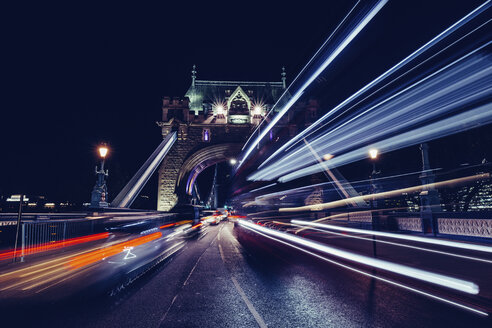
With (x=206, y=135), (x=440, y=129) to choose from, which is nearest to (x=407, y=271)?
(x=440, y=129)

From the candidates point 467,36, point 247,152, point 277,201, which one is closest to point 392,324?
point 467,36

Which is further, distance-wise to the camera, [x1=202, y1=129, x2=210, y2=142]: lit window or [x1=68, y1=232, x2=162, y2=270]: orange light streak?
[x1=202, y1=129, x2=210, y2=142]: lit window

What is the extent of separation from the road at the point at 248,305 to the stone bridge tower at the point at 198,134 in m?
29.5

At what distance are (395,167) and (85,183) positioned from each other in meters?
41.6

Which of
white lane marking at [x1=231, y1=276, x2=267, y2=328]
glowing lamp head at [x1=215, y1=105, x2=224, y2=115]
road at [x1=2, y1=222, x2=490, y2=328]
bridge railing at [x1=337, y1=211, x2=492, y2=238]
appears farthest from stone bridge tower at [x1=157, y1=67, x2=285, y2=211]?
white lane marking at [x1=231, y1=276, x2=267, y2=328]

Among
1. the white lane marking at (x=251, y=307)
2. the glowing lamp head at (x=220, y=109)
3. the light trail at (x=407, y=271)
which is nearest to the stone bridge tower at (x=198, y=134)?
the glowing lamp head at (x=220, y=109)

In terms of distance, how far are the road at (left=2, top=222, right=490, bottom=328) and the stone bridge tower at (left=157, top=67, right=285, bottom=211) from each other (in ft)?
96.7

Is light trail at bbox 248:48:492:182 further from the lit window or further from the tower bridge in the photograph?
the lit window

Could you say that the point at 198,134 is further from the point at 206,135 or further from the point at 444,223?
the point at 444,223

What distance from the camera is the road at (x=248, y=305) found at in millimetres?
3375

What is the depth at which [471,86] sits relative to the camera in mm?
8570

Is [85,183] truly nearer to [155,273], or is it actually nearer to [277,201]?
[277,201]

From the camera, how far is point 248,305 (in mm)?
3986

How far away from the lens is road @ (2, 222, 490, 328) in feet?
11.1
